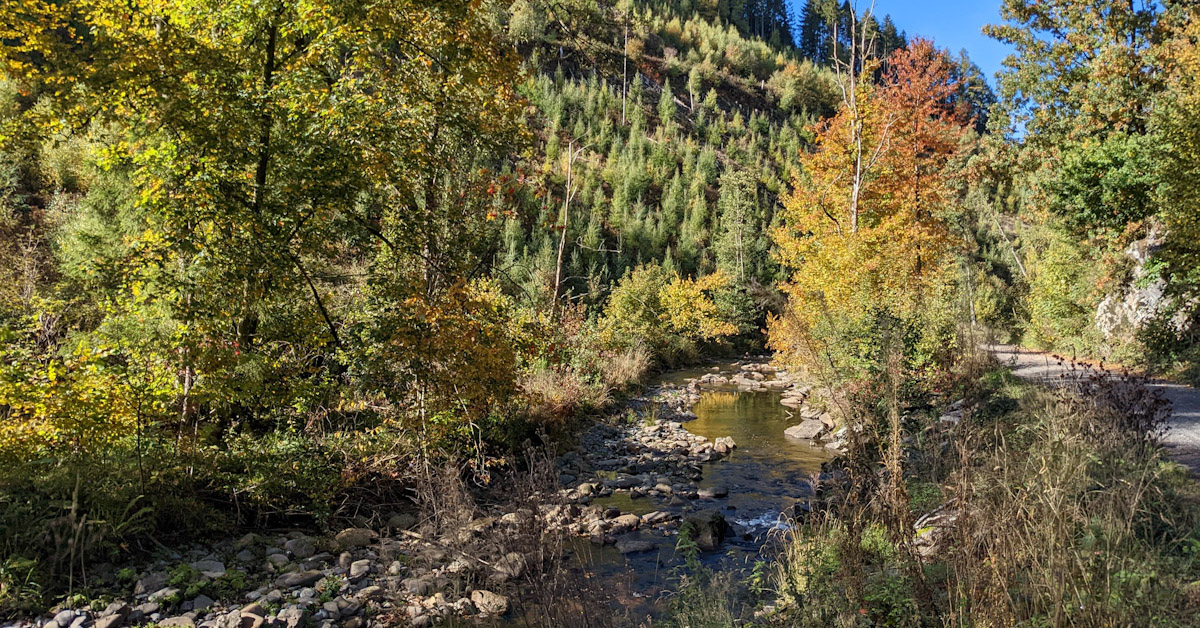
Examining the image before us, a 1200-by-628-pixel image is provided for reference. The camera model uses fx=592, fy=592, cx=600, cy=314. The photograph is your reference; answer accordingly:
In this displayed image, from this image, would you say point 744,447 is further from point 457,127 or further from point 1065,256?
point 1065,256

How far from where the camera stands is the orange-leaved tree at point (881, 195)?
43.5 feet

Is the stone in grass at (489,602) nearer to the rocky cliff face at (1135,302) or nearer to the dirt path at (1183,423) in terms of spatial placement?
the dirt path at (1183,423)

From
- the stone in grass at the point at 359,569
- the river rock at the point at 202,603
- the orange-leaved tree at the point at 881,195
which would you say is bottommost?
the stone in grass at the point at 359,569

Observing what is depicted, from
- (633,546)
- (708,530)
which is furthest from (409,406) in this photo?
(708,530)

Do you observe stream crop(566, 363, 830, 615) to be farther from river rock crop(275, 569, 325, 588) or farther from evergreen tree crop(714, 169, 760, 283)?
evergreen tree crop(714, 169, 760, 283)

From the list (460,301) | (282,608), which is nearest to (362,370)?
(460,301)

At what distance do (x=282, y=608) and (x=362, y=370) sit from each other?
8.27 ft

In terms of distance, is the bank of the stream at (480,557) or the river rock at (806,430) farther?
the river rock at (806,430)

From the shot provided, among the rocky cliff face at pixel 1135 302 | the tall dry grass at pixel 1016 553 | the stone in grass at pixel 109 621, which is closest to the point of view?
the tall dry grass at pixel 1016 553

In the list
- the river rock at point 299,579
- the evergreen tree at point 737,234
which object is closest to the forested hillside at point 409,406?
the river rock at point 299,579

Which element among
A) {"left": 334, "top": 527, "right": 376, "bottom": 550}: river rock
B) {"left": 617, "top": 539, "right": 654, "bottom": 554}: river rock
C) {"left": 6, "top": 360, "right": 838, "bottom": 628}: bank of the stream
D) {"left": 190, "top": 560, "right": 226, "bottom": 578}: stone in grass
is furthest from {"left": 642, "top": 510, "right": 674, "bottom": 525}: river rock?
{"left": 190, "top": 560, "right": 226, "bottom": 578}: stone in grass

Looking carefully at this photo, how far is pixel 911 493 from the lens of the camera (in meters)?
5.68

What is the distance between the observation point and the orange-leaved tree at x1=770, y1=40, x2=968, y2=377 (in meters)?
13.3

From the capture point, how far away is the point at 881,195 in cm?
1569
